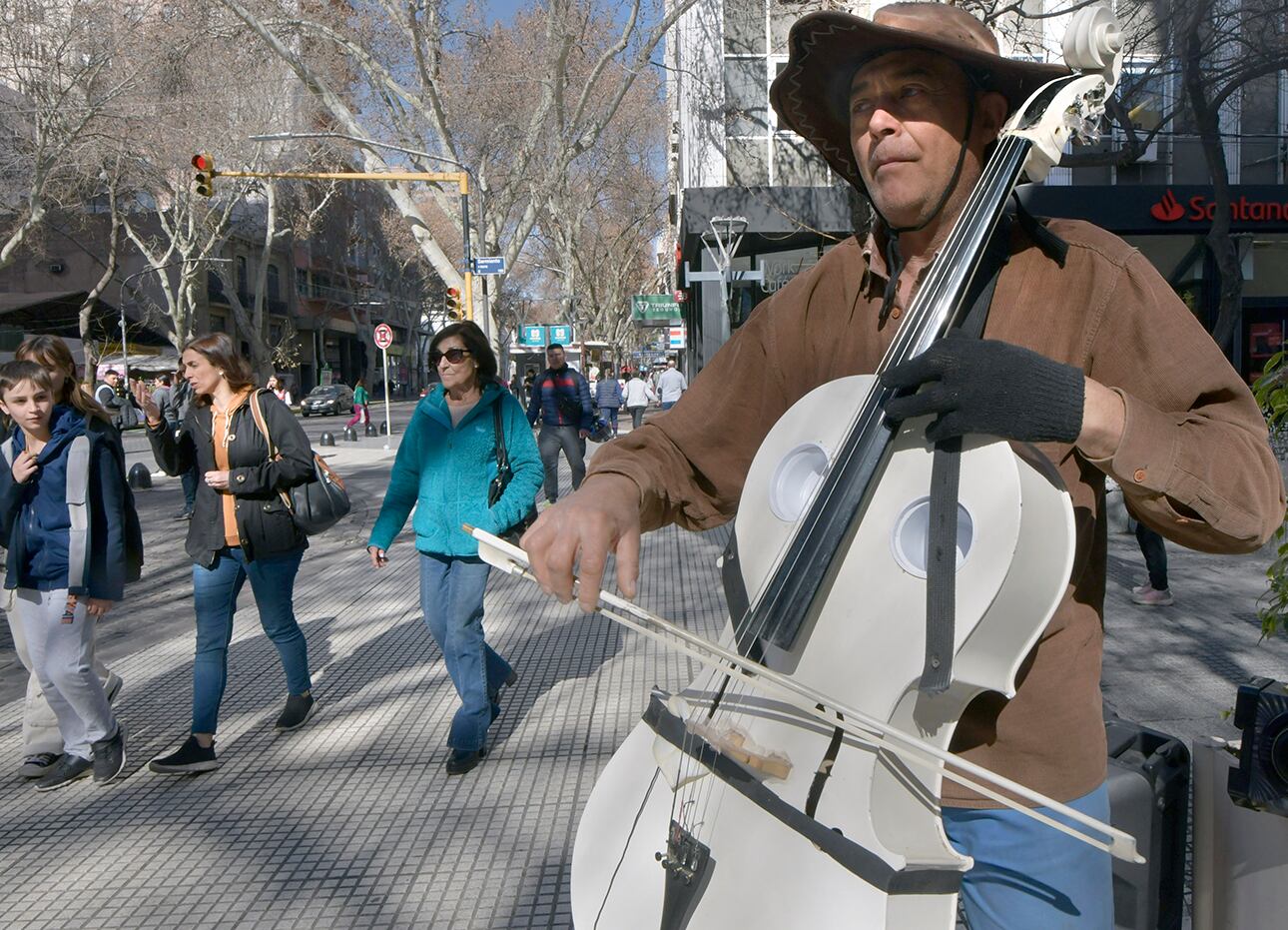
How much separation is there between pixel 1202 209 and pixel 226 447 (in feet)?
55.7

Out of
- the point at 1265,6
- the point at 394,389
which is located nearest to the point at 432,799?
the point at 1265,6

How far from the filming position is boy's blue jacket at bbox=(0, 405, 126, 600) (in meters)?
4.16

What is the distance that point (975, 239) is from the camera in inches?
52.4

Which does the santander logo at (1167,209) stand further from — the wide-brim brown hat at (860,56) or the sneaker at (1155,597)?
the wide-brim brown hat at (860,56)

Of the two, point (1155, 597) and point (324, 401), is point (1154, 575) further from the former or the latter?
point (324, 401)

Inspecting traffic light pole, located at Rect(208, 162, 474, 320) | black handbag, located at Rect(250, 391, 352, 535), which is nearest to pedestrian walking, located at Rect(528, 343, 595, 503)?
traffic light pole, located at Rect(208, 162, 474, 320)

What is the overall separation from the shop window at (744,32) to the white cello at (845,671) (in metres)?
18.6

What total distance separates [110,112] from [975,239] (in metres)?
20.5

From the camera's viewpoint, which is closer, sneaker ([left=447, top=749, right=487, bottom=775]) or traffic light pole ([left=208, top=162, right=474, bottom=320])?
sneaker ([left=447, top=749, right=487, bottom=775])

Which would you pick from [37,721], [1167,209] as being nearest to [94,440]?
[37,721]

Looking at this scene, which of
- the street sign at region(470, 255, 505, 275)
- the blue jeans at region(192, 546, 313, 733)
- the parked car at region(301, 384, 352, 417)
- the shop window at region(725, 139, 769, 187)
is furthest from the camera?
the parked car at region(301, 384, 352, 417)

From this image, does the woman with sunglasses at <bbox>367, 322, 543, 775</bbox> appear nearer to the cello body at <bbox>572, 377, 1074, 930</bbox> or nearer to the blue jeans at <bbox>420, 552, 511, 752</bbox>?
the blue jeans at <bbox>420, 552, 511, 752</bbox>

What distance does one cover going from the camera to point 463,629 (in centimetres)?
432

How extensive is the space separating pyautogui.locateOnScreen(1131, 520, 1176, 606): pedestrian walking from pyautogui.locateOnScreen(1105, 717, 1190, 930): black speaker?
4.50m
